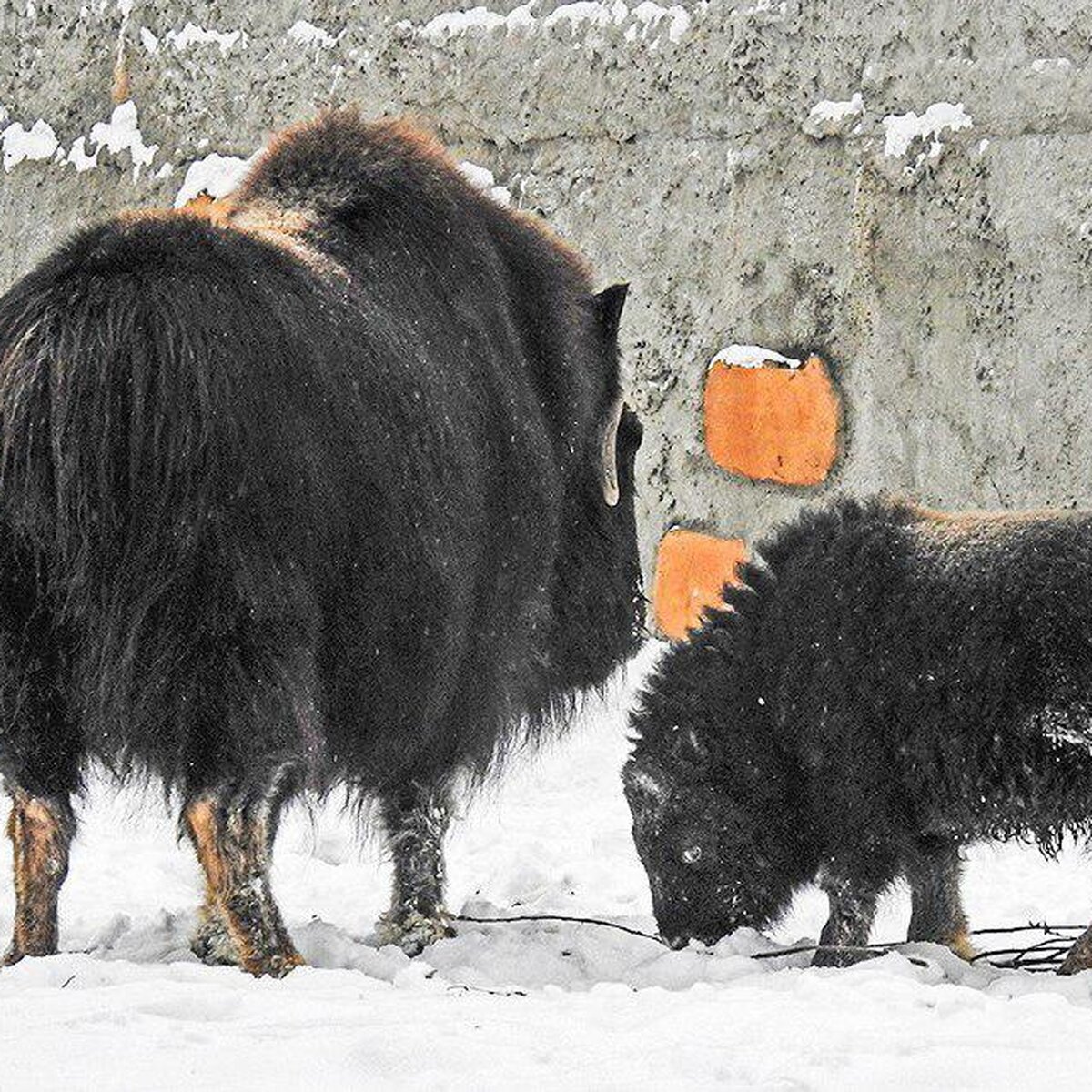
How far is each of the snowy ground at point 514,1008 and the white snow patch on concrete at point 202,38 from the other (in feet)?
10.4

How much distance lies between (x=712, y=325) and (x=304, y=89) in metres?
1.58

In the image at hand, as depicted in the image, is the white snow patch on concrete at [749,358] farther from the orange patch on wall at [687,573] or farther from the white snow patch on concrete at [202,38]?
the white snow patch on concrete at [202,38]

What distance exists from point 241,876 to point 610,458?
1615 millimetres

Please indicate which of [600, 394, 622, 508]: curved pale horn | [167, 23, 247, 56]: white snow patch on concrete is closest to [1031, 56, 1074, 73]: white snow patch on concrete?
[600, 394, 622, 508]: curved pale horn

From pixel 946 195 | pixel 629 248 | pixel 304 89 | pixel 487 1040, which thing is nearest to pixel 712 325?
pixel 629 248

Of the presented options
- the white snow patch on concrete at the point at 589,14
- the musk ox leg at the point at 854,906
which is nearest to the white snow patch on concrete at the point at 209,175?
the white snow patch on concrete at the point at 589,14

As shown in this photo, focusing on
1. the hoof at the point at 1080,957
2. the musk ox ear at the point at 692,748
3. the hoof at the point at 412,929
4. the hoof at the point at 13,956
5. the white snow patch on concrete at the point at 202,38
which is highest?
the white snow patch on concrete at the point at 202,38

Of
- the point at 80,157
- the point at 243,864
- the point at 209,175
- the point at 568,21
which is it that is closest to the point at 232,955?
the point at 243,864

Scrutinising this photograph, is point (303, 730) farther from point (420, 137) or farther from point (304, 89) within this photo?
point (304, 89)

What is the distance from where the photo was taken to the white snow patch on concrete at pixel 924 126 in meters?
5.42

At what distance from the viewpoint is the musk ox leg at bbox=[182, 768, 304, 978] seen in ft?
9.52

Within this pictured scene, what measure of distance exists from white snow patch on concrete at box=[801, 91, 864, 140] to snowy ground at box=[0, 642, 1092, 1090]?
2.32 m

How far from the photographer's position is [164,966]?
2789 mm

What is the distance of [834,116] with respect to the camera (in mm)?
5590
